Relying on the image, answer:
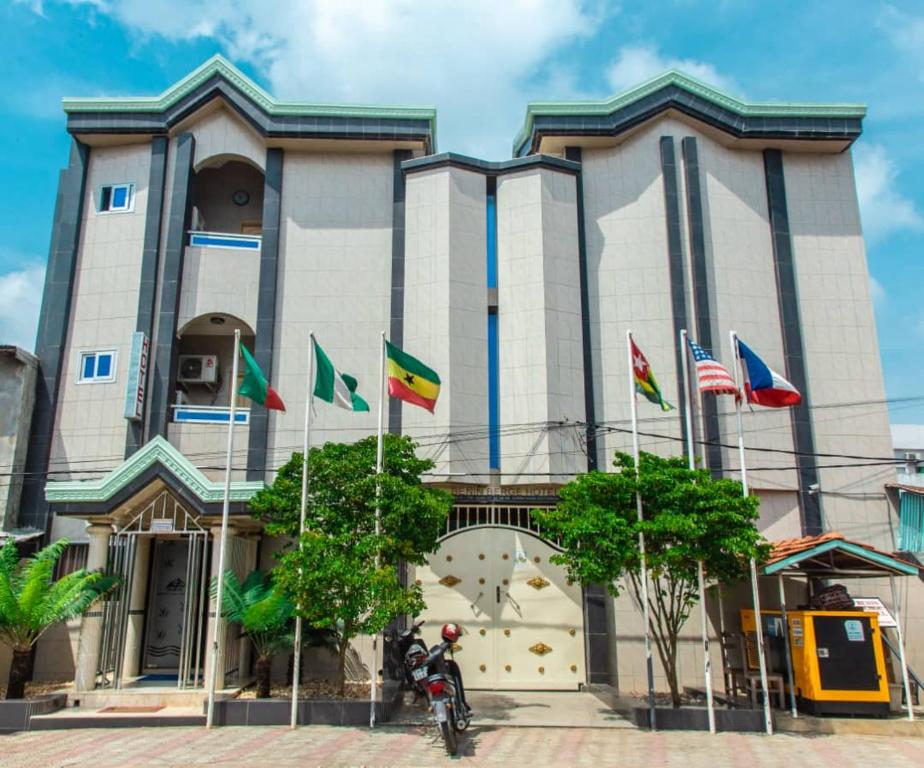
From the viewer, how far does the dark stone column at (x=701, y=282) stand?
54.9 ft

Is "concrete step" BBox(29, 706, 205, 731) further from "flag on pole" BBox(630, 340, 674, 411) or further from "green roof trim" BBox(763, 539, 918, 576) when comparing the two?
"green roof trim" BBox(763, 539, 918, 576)

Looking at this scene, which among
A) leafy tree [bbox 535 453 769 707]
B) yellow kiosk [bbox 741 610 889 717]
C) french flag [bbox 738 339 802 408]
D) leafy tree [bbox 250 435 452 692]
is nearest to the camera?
leafy tree [bbox 250 435 452 692]

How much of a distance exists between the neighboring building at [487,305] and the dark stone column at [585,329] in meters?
0.06

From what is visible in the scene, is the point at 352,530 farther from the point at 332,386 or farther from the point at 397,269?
the point at 397,269

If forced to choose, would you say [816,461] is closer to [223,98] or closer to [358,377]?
[358,377]

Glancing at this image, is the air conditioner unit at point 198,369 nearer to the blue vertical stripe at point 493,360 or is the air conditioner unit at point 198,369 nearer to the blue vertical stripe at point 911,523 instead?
the blue vertical stripe at point 493,360

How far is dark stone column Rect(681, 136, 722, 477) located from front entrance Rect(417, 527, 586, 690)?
14.0 feet

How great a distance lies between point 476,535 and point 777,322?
8.54 m

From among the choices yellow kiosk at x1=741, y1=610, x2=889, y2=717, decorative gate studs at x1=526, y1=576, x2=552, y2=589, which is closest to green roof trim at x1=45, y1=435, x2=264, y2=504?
decorative gate studs at x1=526, y1=576, x2=552, y2=589

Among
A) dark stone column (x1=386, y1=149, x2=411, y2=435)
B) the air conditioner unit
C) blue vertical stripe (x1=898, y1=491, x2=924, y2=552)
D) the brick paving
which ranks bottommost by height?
the brick paving

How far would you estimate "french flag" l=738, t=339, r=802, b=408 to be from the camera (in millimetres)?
12266

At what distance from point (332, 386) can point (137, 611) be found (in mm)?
6483

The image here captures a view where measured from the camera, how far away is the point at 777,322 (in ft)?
58.3

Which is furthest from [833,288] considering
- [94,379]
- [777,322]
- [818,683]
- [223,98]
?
[94,379]
